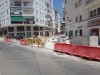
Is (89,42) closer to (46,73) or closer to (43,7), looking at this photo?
(46,73)

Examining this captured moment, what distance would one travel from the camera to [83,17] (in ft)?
131

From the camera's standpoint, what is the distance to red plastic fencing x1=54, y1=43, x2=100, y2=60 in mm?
15194

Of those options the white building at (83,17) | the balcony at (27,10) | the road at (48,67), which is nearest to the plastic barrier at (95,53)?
the road at (48,67)

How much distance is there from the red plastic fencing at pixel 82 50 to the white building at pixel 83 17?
13773 mm

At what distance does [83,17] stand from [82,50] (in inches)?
930

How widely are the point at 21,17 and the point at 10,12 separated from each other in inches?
153

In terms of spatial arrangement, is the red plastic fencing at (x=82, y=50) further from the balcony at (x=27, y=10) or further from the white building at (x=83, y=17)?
the balcony at (x=27, y=10)

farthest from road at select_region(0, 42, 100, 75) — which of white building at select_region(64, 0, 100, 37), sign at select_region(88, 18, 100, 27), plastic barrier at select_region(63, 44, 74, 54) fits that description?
white building at select_region(64, 0, 100, 37)

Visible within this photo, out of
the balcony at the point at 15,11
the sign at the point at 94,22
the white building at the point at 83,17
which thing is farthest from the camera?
the balcony at the point at 15,11

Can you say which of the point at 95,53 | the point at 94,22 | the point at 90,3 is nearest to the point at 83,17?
the point at 90,3

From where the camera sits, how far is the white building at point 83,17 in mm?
34500

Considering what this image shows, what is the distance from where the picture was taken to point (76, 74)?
33.9 feet

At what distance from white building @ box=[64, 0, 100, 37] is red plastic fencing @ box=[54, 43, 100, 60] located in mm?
13773

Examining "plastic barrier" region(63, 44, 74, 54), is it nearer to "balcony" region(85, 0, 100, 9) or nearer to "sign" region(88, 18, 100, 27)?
"sign" region(88, 18, 100, 27)
